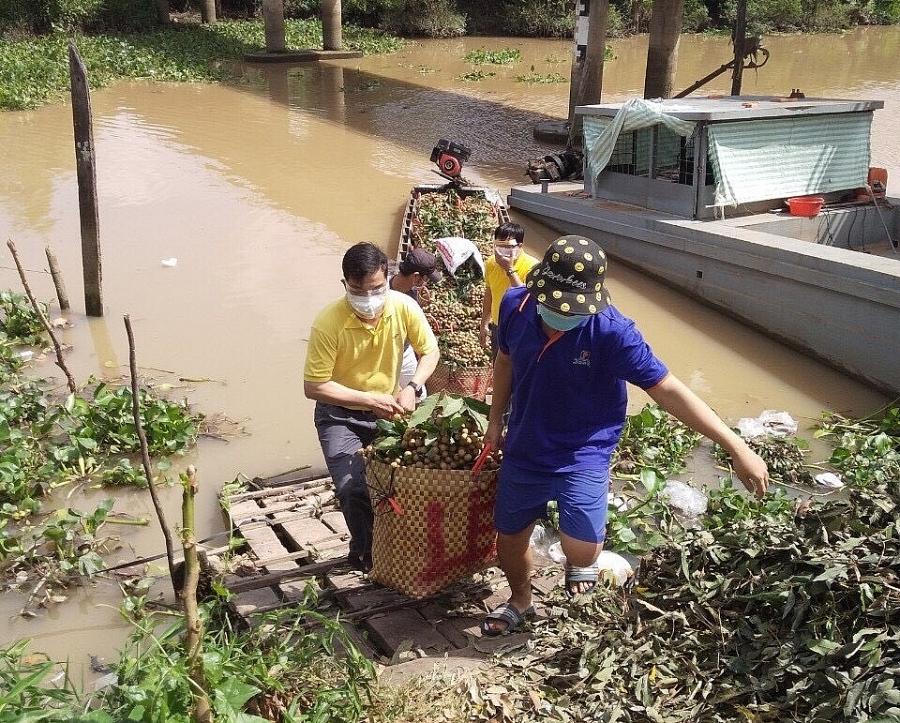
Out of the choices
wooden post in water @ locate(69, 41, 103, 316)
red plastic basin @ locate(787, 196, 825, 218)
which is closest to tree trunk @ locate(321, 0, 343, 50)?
wooden post in water @ locate(69, 41, 103, 316)

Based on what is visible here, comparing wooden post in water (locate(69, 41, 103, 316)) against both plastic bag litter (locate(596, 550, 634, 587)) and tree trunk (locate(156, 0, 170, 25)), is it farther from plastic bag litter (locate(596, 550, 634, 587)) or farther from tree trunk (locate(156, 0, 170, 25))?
tree trunk (locate(156, 0, 170, 25))

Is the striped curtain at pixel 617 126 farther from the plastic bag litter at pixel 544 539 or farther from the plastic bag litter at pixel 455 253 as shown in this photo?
the plastic bag litter at pixel 544 539

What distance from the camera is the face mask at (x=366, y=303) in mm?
3854

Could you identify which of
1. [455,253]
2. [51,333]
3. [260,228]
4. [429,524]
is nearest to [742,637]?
[429,524]

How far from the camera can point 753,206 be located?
9523 mm

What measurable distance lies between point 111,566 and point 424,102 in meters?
17.8

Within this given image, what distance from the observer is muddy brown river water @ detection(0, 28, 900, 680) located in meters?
6.84

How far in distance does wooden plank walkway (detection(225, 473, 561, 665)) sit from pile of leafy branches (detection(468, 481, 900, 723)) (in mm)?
419

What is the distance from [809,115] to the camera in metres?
9.45

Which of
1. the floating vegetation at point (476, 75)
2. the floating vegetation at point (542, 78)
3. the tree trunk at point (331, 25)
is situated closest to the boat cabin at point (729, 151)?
the floating vegetation at point (542, 78)

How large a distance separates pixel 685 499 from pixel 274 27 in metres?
24.5

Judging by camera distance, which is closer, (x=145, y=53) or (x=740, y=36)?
(x=740, y=36)

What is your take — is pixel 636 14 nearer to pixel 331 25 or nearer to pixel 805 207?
pixel 331 25

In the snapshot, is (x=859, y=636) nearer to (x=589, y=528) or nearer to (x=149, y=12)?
(x=589, y=528)
